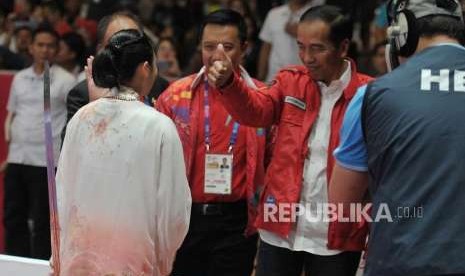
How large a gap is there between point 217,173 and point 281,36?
3686 mm

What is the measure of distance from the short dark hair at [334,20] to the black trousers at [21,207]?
9.91 feet

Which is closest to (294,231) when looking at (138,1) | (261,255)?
(261,255)

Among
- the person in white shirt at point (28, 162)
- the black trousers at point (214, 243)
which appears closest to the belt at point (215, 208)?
the black trousers at point (214, 243)

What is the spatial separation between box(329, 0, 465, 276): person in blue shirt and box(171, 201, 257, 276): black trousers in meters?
1.41

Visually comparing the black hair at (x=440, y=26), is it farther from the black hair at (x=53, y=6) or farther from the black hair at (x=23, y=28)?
the black hair at (x=53, y=6)

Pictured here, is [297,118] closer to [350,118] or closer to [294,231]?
[294,231]

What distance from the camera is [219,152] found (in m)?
3.97

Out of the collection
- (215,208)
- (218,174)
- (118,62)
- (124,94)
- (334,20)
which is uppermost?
(334,20)

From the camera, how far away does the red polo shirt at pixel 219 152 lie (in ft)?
13.0

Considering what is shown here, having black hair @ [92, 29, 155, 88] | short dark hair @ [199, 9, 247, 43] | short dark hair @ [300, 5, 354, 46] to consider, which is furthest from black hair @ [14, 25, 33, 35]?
black hair @ [92, 29, 155, 88]

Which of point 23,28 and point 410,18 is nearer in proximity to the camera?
point 410,18

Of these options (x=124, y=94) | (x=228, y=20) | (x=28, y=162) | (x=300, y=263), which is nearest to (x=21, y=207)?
(x=28, y=162)

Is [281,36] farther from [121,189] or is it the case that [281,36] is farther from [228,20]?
[121,189]

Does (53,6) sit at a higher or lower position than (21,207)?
higher
